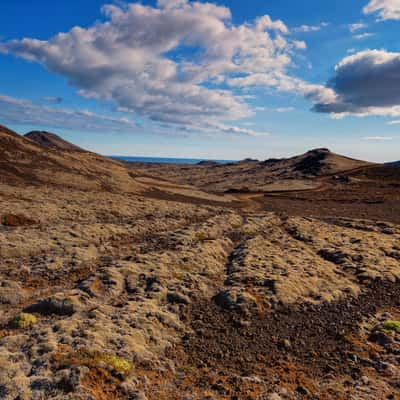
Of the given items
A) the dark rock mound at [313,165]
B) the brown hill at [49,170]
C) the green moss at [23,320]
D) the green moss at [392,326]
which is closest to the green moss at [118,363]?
the green moss at [23,320]

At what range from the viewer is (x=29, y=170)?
61844mm

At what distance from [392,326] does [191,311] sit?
10.8m

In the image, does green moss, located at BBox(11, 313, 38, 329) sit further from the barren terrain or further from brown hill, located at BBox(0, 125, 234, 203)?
brown hill, located at BBox(0, 125, 234, 203)

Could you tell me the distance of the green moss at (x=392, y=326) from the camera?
15547mm

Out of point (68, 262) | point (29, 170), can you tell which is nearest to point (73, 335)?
point (68, 262)

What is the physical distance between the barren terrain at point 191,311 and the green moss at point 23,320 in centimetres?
5

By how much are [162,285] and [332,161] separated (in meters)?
162

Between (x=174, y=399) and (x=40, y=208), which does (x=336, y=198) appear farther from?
(x=174, y=399)

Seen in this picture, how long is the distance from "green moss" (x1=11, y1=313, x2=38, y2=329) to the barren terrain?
0.15 ft

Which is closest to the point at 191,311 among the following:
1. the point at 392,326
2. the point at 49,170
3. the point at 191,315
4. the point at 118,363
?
the point at 191,315

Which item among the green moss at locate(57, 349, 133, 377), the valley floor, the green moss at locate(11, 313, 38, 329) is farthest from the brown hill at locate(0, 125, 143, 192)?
the green moss at locate(57, 349, 133, 377)

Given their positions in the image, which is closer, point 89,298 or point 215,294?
point 89,298

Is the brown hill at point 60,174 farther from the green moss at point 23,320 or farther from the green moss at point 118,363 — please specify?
the green moss at point 118,363

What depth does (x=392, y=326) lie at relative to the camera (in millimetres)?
15742
